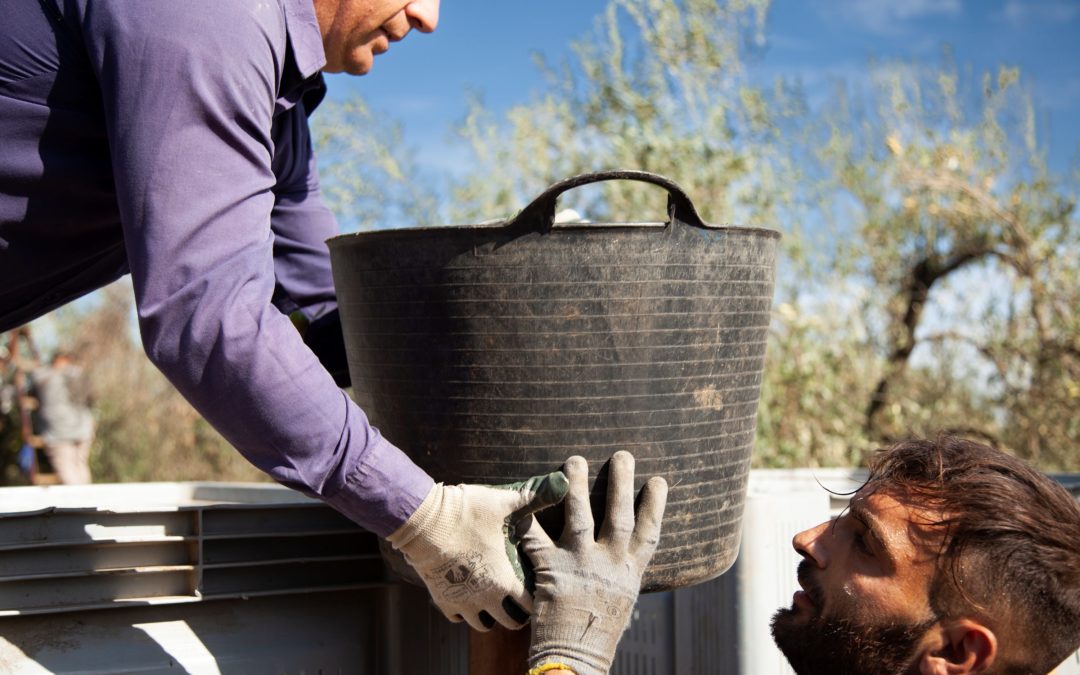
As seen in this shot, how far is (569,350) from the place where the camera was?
141 centimetres

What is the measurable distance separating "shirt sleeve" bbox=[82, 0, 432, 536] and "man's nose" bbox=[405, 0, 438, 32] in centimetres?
31

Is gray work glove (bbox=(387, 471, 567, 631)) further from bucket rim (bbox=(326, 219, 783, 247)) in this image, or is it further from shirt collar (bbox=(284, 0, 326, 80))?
shirt collar (bbox=(284, 0, 326, 80))

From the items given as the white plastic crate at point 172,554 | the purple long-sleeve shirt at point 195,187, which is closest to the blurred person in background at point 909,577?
the purple long-sleeve shirt at point 195,187

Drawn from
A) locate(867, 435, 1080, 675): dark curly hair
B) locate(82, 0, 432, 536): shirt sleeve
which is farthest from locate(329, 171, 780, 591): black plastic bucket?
locate(867, 435, 1080, 675): dark curly hair

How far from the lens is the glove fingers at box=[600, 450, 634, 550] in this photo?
142 centimetres

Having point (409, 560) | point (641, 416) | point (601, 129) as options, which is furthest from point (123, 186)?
point (601, 129)

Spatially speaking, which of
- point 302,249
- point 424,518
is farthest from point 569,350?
point 302,249

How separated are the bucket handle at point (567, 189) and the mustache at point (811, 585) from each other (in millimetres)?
539

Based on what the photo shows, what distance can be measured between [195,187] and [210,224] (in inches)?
1.8

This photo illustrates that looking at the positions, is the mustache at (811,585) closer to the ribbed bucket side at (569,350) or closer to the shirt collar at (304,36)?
the ribbed bucket side at (569,350)

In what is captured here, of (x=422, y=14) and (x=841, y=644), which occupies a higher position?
(x=422, y=14)

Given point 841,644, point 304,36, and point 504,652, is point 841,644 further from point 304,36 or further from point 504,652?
point 304,36

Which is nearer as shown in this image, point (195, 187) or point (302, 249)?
point (195, 187)

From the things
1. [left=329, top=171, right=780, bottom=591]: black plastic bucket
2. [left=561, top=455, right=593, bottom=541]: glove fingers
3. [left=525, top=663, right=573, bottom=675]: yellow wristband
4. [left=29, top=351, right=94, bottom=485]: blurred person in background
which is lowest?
[left=29, top=351, right=94, bottom=485]: blurred person in background
